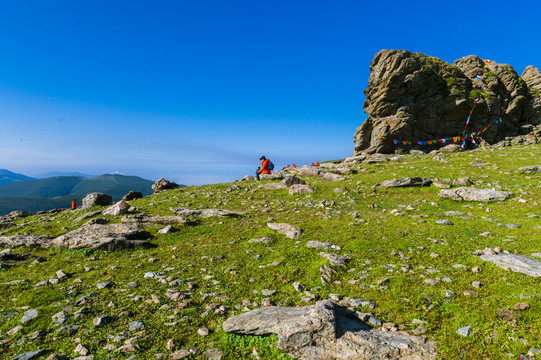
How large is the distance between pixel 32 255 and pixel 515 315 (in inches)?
688

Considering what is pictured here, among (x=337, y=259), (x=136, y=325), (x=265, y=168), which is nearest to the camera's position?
(x=136, y=325)

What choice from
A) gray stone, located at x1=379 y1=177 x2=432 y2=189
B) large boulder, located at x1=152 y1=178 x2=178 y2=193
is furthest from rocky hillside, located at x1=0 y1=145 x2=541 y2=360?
large boulder, located at x1=152 y1=178 x2=178 y2=193

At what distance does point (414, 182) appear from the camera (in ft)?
69.1

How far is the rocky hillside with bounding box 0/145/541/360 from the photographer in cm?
525

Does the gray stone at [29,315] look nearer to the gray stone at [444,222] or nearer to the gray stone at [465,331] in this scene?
the gray stone at [465,331]

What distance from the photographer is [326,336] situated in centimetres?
519

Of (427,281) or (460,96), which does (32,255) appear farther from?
(460,96)

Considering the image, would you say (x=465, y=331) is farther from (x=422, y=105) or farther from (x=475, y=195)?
(x=422, y=105)

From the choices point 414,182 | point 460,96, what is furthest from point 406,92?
point 414,182

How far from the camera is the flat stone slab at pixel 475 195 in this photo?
15719mm

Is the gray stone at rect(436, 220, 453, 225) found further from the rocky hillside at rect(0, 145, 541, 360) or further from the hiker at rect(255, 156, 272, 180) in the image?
the hiker at rect(255, 156, 272, 180)

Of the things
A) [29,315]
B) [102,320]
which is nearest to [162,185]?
[29,315]

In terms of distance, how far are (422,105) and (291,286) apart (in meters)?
64.7

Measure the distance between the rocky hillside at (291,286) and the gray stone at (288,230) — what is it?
0.09 m
